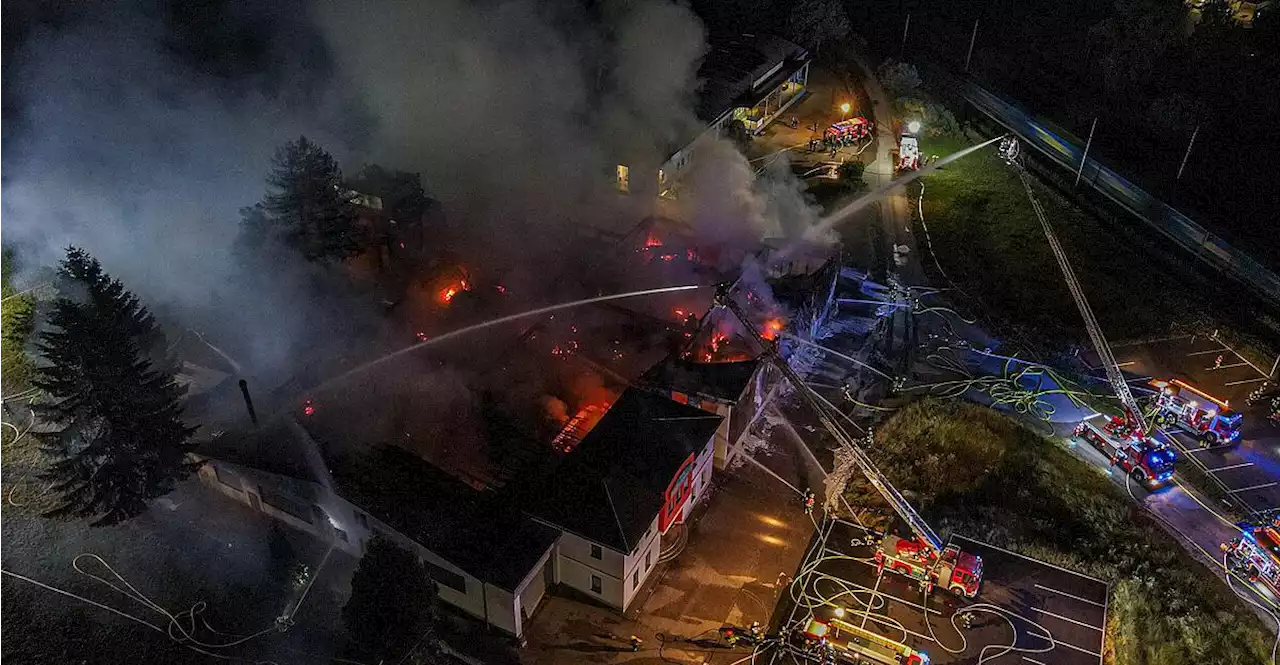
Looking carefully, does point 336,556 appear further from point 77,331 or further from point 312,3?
point 312,3

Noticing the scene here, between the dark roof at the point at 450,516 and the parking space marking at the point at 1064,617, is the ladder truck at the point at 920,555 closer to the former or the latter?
the parking space marking at the point at 1064,617

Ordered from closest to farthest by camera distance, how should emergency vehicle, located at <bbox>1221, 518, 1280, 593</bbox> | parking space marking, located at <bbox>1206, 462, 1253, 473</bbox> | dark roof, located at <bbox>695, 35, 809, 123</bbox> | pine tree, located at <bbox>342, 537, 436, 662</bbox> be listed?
Result: pine tree, located at <bbox>342, 537, 436, 662</bbox>
emergency vehicle, located at <bbox>1221, 518, 1280, 593</bbox>
parking space marking, located at <bbox>1206, 462, 1253, 473</bbox>
dark roof, located at <bbox>695, 35, 809, 123</bbox>

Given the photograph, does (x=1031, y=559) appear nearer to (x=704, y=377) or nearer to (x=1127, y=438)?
(x=1127, y=438)

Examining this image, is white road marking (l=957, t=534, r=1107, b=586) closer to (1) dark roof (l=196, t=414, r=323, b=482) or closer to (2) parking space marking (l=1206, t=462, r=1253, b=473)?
(2) parking space marking (l=1206, t=462, r=1253, b=473)

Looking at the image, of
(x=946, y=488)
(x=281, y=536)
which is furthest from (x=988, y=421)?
(x=281, y=536)

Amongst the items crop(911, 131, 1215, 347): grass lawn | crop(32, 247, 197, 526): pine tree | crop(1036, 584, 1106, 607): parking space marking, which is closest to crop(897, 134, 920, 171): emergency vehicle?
crop(911, 131, 1215, 347): grass lawn
